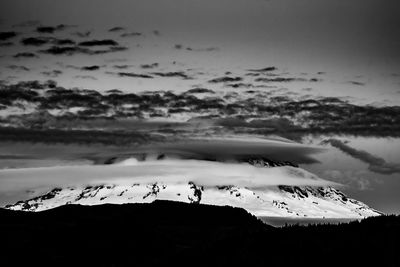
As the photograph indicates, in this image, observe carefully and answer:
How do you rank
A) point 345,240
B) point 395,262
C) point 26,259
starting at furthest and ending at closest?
point 26,259, point 345,240, point 395,262

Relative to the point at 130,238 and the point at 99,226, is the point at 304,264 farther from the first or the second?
the point at 99,226

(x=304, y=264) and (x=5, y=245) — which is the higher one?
(x=304, y=264)

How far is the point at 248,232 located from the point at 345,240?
14.9m

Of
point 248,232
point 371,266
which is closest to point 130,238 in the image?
point 248,232

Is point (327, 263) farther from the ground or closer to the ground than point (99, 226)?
farther from the ground

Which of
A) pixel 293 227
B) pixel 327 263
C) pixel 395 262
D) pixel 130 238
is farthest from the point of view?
pixel 130 238

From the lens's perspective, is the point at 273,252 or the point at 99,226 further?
the point at 99,226

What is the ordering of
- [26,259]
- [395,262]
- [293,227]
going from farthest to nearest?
[26,259] → [293,227] → [395,262]

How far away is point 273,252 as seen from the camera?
40.0m

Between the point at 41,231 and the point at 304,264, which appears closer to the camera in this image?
the point at 304,264

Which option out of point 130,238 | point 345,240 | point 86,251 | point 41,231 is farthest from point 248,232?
point 41,231

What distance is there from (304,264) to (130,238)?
139m

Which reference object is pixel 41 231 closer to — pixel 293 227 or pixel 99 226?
pixel 99 226

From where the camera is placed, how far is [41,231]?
17375cm
